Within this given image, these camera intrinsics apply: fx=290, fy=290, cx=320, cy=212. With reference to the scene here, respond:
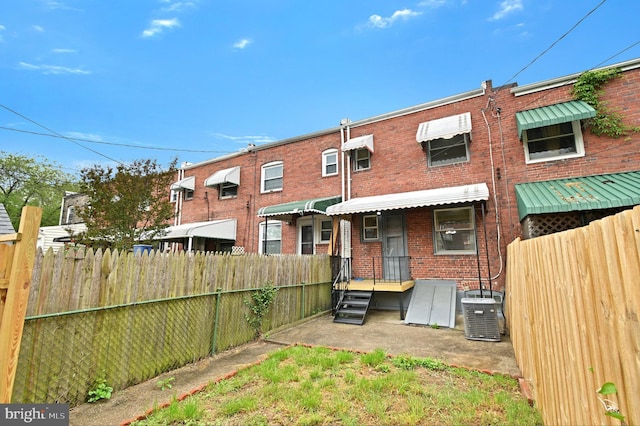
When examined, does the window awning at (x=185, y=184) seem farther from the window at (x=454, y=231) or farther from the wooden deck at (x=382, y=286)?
the window at (x=454, y=231)

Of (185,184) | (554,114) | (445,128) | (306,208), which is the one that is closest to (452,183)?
(445,128)

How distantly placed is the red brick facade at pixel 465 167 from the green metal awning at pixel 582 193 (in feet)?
1.68

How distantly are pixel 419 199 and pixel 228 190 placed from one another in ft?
34.4

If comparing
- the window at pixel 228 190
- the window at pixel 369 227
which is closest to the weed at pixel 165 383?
the window at pixel 369 227

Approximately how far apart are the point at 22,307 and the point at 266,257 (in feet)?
17.7

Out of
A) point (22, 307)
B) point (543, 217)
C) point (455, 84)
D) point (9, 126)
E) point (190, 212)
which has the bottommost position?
point (22, 307)

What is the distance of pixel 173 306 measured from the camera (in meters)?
5.20

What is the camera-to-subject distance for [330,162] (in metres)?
12.9

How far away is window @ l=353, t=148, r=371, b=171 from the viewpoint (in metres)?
12.1

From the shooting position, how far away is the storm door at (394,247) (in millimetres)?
10648

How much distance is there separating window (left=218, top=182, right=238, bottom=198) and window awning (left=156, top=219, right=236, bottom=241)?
5.04 ft

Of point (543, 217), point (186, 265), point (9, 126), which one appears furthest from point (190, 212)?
point (543, 217)

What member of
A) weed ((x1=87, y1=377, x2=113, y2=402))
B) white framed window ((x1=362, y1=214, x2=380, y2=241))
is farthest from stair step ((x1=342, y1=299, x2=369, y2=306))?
weed ((x1=87, y1=377, x2=113, y2=402))

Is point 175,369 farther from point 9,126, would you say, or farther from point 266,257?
point 9,126
